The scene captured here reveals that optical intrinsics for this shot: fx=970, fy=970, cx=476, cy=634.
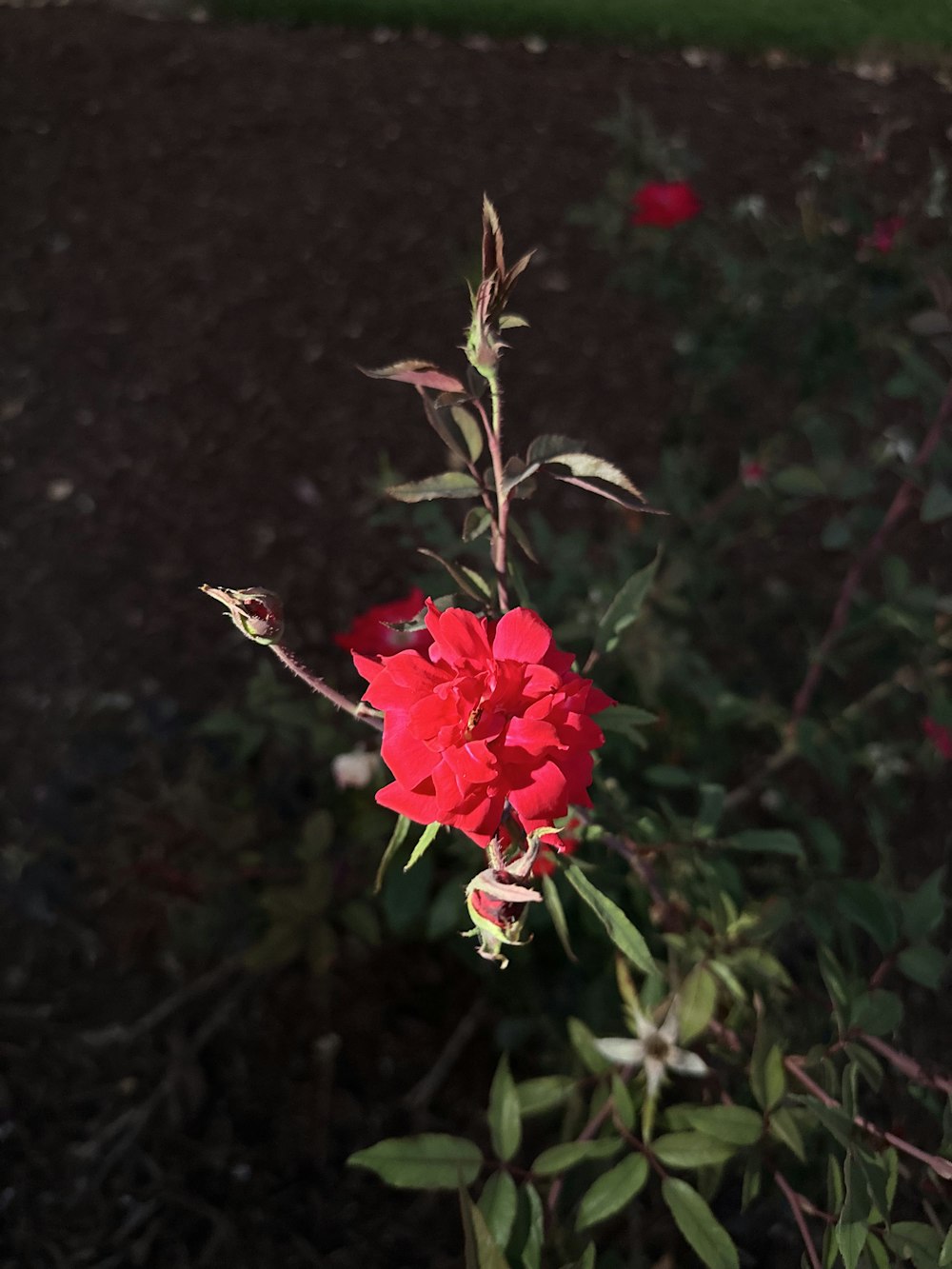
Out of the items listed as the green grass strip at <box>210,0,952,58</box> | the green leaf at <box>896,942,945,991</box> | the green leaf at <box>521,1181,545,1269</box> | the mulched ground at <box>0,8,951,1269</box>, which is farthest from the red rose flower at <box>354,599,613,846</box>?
the green grass strip at <box>210,0,952,58</box>

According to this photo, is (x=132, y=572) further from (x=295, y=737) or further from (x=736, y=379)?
(x=736, y=379)

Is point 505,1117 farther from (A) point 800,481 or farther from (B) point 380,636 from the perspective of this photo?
(A) point 800,481

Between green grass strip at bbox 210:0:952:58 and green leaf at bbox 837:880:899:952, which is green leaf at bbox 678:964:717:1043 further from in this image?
green grass strip at bbox 210:0:952:58

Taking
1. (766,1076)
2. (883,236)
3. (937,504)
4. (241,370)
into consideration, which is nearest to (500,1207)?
(766,1076)

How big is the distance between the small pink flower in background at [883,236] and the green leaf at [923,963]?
1033mm

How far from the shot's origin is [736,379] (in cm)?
224

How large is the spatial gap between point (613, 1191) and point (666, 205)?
1390 mm

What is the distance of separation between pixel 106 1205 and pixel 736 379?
1980 millimetres

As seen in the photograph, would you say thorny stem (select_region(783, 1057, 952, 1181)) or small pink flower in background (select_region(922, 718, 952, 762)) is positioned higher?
thorny stem (select_region(783, 1057, 952, 1181))

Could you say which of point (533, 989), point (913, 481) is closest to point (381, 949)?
point (533, 989)

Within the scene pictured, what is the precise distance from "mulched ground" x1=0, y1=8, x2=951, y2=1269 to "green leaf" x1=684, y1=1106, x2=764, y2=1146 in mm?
646

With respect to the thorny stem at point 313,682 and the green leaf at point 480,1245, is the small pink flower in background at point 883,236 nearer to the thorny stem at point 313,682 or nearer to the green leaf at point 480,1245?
the thorny stem at point 313,682

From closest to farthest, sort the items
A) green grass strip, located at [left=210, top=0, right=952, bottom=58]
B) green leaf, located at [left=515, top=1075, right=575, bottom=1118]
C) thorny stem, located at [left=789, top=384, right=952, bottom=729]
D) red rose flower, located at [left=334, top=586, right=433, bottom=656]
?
green leaf, located at [left=515, top=1075, right=575, bottom=1118], red rose flower, located at [left=334, top=586, right=433, bottom=656], thorny stem, located at [left=789, top=384, right=952, bottom=729], green grass strip, located at [left=210, top=0, right=952, bottom=58]

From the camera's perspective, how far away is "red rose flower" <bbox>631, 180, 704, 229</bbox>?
1.55 metres
